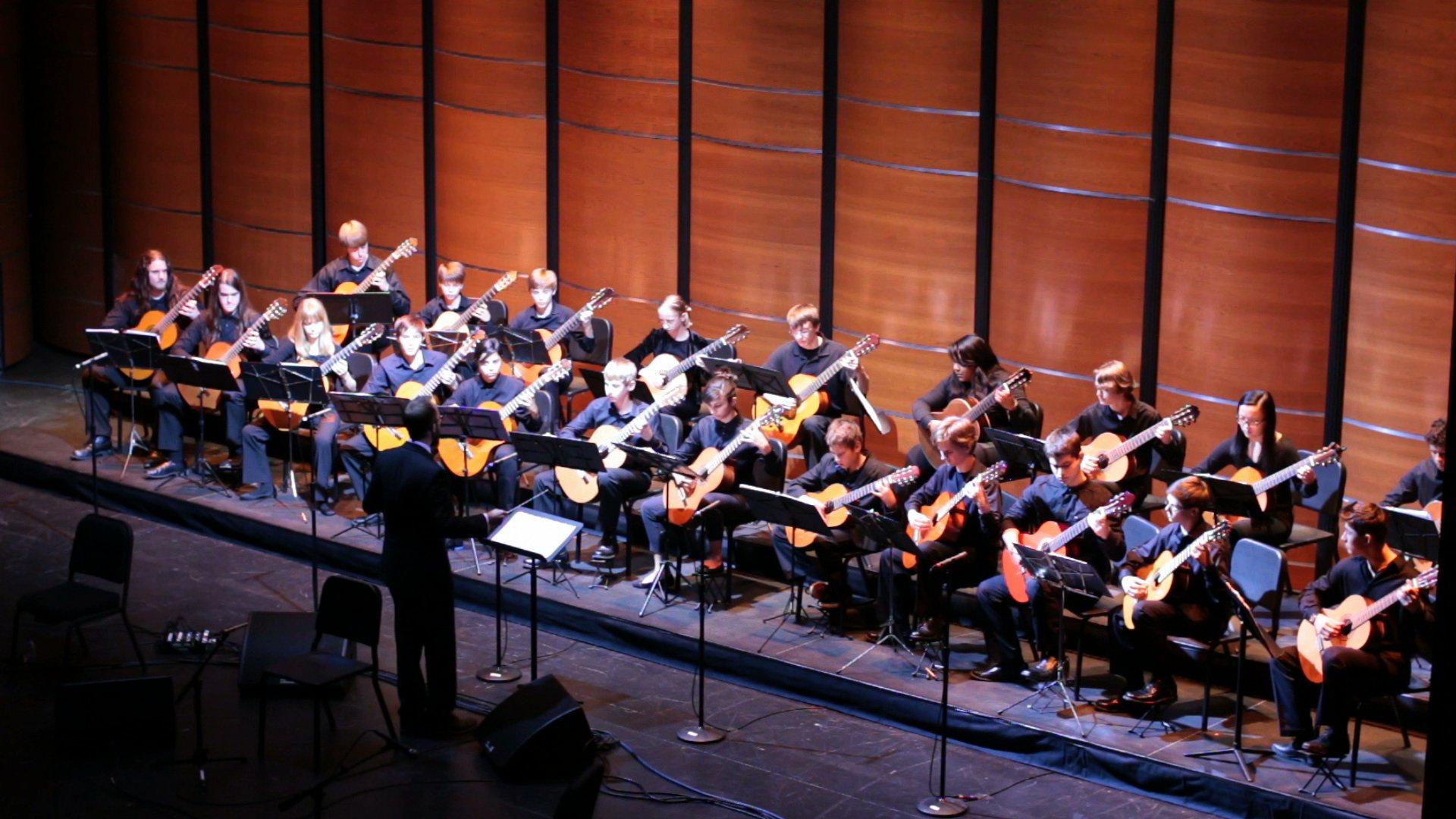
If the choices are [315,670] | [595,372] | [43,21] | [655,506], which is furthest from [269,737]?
[43,21]

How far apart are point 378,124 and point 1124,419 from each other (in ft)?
20.5

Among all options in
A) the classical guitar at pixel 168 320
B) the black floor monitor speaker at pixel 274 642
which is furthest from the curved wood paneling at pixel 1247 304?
the classical guitar at pixel 168 320

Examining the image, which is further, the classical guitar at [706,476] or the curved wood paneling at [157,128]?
the curved wood paneling at [157,128]

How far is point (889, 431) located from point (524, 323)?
2.46 metres

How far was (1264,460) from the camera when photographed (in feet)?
26.6

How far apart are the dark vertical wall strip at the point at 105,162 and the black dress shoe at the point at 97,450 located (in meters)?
2.43

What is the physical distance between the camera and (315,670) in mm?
6902

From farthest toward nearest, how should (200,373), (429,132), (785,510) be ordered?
(429,132) < (200,373) < (785,510)

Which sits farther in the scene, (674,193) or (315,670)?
(674,193)

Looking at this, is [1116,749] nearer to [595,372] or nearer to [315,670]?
[315,670]

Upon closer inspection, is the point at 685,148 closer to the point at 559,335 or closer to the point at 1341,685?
the point at 559,335

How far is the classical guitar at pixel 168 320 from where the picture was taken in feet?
36.4

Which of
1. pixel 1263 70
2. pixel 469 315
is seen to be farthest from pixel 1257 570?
pixel 469 315

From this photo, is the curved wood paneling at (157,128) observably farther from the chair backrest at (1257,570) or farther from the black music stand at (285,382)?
the chair backrest at (1257,570)
